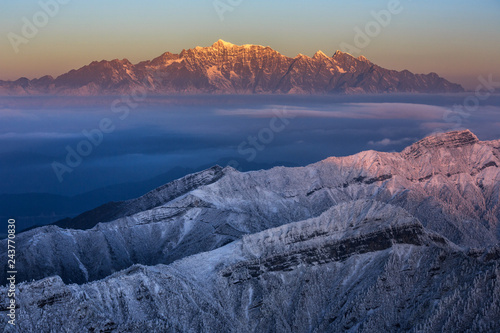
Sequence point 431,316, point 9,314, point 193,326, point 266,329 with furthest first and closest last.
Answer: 1. point 266,329
2. point 193,326
3. point 431,316
4. point 9,314

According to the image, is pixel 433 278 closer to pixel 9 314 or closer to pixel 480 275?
pixel 480 275

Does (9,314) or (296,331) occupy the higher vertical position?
(9,314)

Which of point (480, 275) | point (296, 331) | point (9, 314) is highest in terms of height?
point (9, 314)

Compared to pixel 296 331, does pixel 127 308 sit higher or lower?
higher

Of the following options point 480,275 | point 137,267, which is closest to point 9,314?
point 137,267

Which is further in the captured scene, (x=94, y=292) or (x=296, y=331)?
(x=296, y=331)

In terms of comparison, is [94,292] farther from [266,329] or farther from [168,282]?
[266,329]

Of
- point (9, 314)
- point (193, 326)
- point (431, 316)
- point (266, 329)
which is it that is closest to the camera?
point (9, 314)

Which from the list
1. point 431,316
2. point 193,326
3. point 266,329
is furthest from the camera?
point 266,329

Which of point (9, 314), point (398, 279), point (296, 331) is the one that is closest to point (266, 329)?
point (296, 331)
